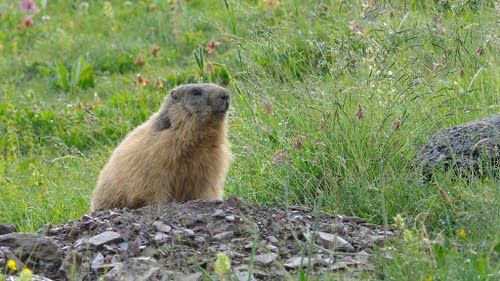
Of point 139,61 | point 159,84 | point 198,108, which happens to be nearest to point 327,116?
point 198,108

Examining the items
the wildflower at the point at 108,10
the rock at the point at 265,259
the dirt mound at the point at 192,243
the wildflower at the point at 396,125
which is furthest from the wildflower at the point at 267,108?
the wildflower at the point at 108,10

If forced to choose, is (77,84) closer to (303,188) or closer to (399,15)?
(399,15)

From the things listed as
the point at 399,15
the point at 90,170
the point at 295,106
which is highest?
the point at 399,15

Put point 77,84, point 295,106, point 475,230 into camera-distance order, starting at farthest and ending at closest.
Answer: point 77,84 < point 295,106 < point 475,230

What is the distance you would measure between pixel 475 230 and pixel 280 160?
166 centimetres

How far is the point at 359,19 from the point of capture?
24.3 ft

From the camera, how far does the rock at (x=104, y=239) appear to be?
212 inches

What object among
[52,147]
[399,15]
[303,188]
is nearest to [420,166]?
[303,188]

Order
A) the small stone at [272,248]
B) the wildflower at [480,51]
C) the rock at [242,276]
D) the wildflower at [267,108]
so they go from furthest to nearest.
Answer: the wildflower at [480,51]
the wildflower at [267,108]
the small stone at [272,248]
the rock at [242,276]

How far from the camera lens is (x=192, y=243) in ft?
17.7

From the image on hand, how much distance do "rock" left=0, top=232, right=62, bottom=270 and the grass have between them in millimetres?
1121

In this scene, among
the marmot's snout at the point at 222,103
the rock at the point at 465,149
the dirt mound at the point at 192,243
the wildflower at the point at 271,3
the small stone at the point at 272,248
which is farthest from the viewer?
the wildflower at the point at 271,3

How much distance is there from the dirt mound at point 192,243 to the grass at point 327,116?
26 cm

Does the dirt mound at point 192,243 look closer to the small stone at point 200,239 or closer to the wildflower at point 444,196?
the small stone at point 200,239
